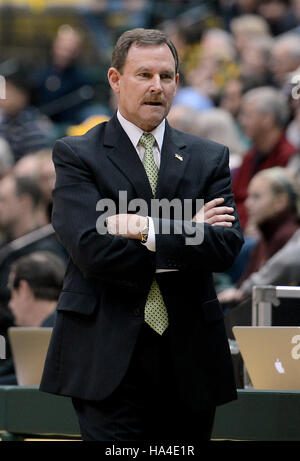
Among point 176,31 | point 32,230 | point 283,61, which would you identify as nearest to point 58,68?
point 176,31

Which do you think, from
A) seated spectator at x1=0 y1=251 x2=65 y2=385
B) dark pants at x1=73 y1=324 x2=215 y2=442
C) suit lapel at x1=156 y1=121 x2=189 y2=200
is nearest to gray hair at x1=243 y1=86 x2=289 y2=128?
seated spectator at x1=0 y1=251 x2=65 y2=385

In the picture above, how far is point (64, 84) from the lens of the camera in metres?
11.9

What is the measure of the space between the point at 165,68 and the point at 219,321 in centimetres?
77

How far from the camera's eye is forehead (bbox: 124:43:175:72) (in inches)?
122

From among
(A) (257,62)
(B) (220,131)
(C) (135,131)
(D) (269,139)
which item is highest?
(A) (257,62)

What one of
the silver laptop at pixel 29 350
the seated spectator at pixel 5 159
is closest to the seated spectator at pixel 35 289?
the silver laptop at pixel 29 350

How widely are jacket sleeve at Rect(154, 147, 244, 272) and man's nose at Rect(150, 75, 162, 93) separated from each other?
0.39 meters

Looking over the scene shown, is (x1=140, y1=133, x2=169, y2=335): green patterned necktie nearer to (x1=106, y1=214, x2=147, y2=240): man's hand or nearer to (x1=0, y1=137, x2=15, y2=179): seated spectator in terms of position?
(x1=106, y1=214, x2=147, y2=240): man's hand

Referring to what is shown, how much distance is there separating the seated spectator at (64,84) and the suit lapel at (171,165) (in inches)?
334

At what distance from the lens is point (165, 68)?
10.2 ft

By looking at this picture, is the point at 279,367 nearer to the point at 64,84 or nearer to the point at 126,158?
the point at 126,158

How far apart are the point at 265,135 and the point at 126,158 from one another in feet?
13.0

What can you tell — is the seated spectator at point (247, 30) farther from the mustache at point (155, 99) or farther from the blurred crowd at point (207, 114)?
the mustache at point (155, 99)

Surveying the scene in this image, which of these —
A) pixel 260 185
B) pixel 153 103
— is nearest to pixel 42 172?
pixel 260 185
